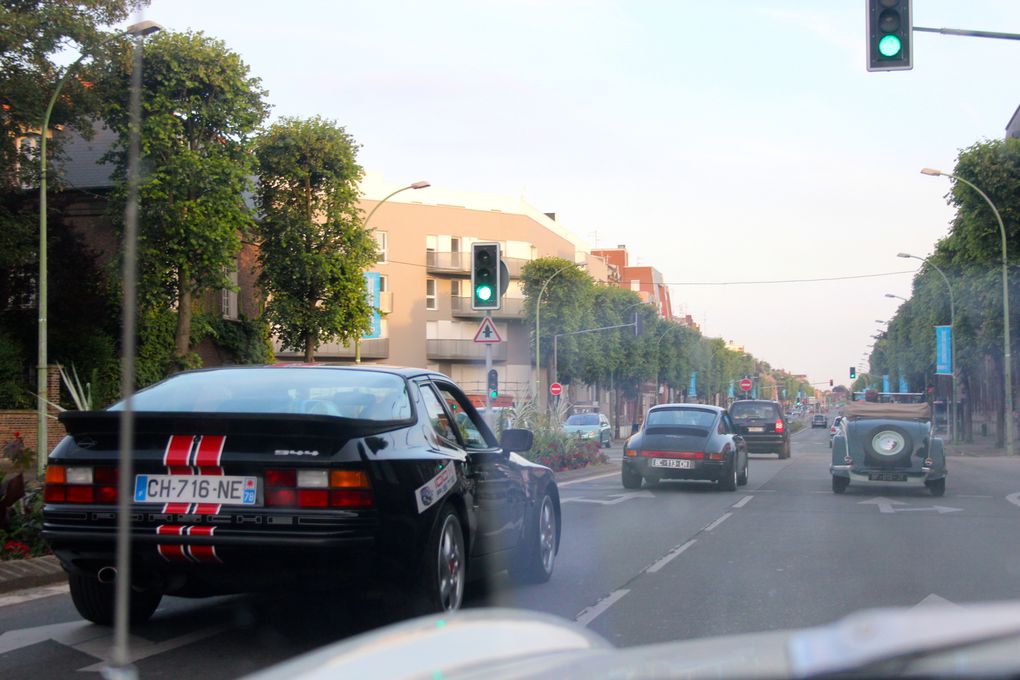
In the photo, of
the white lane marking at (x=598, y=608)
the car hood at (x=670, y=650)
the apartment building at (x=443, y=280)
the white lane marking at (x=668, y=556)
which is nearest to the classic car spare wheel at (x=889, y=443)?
the white lane marking at (x=668, y=556)

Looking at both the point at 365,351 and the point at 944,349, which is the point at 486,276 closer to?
the point at 944,349

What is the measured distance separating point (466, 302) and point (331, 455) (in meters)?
68.8

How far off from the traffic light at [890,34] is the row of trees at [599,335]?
47687 mm

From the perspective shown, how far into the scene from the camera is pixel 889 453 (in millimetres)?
17250

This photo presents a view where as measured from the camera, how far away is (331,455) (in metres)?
5.59

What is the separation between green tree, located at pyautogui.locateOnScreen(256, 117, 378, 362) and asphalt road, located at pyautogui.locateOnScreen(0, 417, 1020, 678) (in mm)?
26538

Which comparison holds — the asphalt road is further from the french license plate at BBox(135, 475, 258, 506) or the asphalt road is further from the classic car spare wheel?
the classic car spare wheel

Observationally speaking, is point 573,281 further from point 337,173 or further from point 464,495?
point 464,495

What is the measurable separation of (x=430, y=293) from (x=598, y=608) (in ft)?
221

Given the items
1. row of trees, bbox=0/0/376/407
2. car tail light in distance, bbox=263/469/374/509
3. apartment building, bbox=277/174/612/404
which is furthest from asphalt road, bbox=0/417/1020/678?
apartment building, bbox=277/174/612/404

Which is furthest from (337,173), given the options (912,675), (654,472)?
(912,675)

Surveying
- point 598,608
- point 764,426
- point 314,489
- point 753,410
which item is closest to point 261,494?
point 314,489

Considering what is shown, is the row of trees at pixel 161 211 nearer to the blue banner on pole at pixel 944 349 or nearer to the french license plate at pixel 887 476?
the french license plate at pixel 887 476

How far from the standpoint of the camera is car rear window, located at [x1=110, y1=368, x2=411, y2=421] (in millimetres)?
6176
